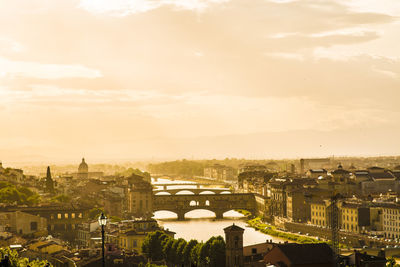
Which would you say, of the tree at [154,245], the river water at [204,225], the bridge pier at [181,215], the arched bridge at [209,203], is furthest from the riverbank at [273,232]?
the tree at [154,245]

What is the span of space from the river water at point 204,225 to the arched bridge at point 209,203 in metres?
1.26

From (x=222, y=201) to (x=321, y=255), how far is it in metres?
68.1

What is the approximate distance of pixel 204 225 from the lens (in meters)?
94.4

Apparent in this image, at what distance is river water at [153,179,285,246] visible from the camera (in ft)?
A: 252

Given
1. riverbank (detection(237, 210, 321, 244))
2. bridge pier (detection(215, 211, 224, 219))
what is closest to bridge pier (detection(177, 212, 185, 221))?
bridge pier (detection(215, 211, 224, 219))

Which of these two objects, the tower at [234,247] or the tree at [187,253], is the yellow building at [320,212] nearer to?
the tree at [187,253]

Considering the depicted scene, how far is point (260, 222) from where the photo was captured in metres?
98.8

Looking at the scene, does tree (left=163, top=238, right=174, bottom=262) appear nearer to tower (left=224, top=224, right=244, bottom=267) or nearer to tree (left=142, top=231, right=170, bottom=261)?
tree (left=142, top=231, right=170, bottom=261)

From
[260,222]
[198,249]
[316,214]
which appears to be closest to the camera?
[198,249]

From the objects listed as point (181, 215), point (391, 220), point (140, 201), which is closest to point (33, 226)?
point (391, 220)

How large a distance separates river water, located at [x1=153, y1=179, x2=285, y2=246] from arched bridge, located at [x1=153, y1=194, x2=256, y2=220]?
126cm

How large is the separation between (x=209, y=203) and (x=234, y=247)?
212 feet

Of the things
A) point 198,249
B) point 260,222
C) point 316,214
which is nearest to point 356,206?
point 316,214

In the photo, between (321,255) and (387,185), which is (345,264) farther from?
(387,185)
